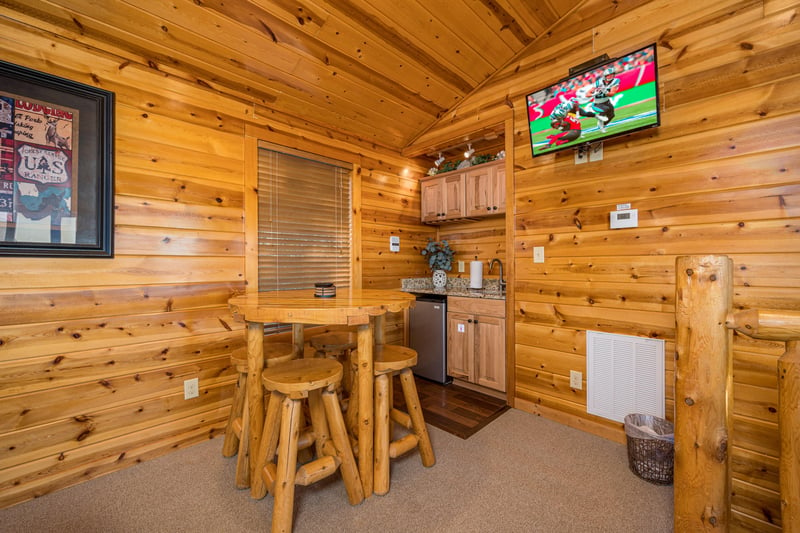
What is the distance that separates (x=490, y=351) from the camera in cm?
306

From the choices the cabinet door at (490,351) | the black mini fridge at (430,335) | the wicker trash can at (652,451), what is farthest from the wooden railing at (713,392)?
the black mini fridge at (430,335)

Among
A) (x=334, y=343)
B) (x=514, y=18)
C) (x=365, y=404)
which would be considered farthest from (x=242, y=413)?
(x=514, y=18)

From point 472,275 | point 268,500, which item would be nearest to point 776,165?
point 472,275

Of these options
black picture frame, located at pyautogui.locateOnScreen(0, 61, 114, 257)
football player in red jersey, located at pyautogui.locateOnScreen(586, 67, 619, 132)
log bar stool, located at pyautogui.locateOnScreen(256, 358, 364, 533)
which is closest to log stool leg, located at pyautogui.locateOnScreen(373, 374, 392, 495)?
log bar stool, located at pyautogui.locateOnScreen(256, 358, 364, 533)

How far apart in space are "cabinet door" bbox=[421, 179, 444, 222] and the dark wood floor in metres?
1.85

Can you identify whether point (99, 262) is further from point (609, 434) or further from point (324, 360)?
point (609, 434)

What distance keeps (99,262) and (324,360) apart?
4.79 ft

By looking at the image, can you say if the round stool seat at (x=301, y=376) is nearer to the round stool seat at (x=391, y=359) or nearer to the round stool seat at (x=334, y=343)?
the round stool seat at (x=391, y=359)

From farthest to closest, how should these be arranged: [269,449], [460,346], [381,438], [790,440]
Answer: [460,346] < [381,438] < [269,449] < [790,440]

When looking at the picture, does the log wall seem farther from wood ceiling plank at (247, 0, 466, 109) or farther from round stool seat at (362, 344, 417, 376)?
round stool seat at (362, 344, 417, 376)

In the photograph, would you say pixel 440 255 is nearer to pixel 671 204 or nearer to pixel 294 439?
pixel 671 204

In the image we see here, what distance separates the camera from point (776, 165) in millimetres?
1809

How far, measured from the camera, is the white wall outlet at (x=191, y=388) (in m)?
2.30

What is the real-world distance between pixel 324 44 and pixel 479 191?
1.90 metres
